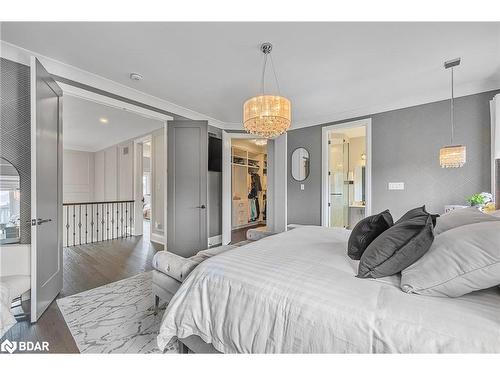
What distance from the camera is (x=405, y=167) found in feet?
10.8

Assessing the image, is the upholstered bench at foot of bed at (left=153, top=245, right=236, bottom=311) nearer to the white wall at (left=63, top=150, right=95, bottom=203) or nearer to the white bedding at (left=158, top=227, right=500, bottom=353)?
the white bedding at (left=158, top=227, right=500, bottom=353)

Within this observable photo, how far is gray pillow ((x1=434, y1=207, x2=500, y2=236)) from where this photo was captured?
1328 millimetres

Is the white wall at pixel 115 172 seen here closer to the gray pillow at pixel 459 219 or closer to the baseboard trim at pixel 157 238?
the baseboard trim at pixel 157 238

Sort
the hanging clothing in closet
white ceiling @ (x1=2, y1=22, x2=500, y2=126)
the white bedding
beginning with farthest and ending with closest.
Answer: the hanging clothing in closet < white ceiling @ (x1=2, y1=22, x2=500, y2=126) < the white bedding

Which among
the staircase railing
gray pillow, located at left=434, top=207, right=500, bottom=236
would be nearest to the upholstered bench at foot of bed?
gray pillow, located at left=434, top=207, right=500, bottom=236

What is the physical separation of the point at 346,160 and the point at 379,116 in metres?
2.10

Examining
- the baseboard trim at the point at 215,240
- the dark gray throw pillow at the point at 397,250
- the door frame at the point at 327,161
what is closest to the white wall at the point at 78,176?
the baseboard trim at the point at 215,240

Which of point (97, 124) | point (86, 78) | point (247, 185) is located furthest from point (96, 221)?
point (247, 185)

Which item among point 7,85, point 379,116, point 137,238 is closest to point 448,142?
point 379,116

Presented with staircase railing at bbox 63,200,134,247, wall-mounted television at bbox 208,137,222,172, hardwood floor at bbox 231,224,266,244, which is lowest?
hardwood floor at bbox 231,224,266,244

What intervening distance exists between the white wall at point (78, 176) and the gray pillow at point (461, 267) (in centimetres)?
828

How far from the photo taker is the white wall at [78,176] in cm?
646

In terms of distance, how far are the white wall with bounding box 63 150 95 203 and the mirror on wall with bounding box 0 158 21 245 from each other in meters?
5.40
